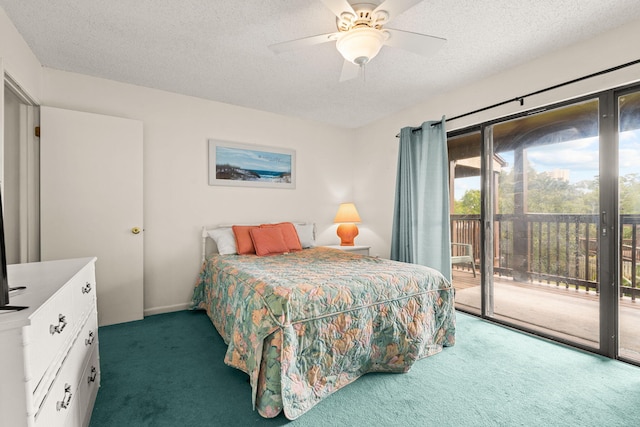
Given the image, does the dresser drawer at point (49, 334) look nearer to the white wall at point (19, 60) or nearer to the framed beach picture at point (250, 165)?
the white wall at point (19, 60)

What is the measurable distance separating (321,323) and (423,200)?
2.31 metres

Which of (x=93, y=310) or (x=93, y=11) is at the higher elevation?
(x=93, y=11)

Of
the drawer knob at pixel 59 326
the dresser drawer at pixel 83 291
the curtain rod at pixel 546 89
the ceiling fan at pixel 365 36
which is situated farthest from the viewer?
the curtain rod at pixel 546 89

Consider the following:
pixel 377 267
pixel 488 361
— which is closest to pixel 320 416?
pixel 377 267

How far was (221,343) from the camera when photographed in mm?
2494

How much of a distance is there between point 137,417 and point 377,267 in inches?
72.2

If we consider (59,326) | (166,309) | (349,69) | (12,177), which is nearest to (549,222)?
(349,69)

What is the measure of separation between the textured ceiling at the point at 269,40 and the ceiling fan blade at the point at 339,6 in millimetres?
245

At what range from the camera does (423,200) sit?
11.5 feet

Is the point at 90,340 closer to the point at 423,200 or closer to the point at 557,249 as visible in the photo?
the point at 423,200

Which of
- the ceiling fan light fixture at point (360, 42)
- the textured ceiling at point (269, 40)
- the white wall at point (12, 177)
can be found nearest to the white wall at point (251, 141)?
the textured ceiling at point (269, 40)

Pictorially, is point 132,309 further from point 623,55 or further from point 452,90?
point 623,55

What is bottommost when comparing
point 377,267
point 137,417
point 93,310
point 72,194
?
point 137,417

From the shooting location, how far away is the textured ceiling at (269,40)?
6.37 feet
